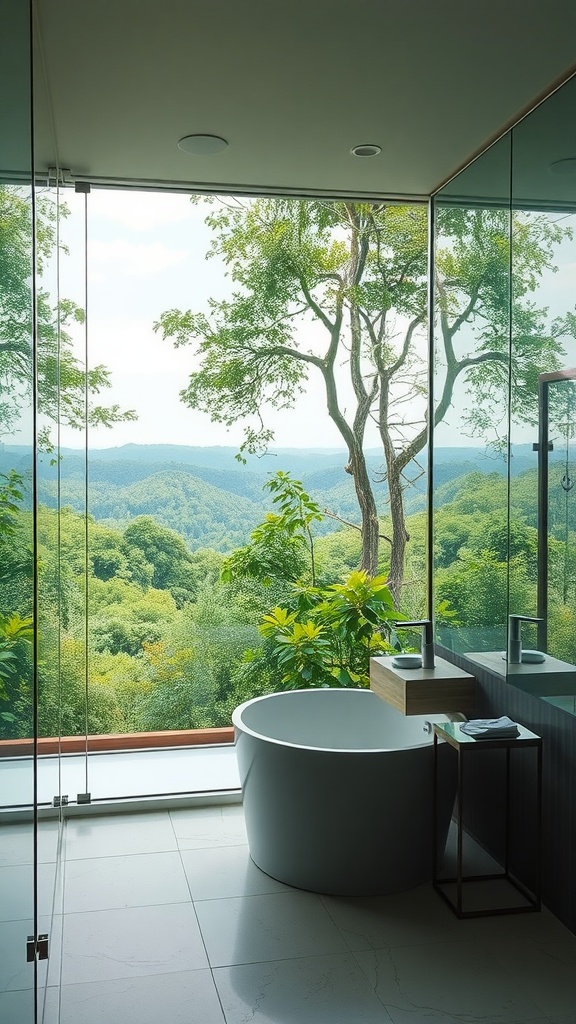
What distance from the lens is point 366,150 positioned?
3.37m

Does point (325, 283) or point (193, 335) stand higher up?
point (325, 283)

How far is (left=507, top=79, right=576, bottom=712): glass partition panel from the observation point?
2.74m

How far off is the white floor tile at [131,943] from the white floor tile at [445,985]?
563 millimetres

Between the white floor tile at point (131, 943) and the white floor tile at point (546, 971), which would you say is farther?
the white floor tile at point (131, 943)

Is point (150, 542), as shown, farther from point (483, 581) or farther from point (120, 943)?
point (120, 943)

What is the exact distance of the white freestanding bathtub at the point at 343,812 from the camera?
3.03m

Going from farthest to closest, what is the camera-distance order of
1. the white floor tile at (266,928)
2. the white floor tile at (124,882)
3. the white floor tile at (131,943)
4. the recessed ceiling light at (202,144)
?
the recessed ceiling light at (202,144)
the white floor tile at (124,882)
the white floor tile at (266,928)
the white floor tile at (131,943)

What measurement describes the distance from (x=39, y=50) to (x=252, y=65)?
63 centimetres

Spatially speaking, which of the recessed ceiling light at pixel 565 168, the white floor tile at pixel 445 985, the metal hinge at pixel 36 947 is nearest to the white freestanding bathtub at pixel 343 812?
the white floor tile at pixel 445 985

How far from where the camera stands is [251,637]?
236 inches

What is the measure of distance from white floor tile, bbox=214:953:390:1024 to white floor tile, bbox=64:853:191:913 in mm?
553

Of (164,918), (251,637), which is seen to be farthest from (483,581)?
(251,637)

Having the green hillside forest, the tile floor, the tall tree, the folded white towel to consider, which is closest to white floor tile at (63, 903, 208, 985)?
the tile floor

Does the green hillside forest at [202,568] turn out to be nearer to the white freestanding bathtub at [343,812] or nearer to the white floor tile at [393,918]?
the white freestanding bathtub at [343,812]
